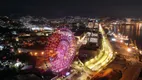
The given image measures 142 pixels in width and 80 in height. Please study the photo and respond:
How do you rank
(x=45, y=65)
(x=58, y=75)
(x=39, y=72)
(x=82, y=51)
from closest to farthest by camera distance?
(x=58, y=75) < (x=39, y=72) < (x=45, y=65) < (x=82, y=51)

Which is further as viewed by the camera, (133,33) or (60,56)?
(133,33)

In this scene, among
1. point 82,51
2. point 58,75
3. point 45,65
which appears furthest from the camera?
point 82,51

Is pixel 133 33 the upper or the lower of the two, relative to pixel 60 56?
lower

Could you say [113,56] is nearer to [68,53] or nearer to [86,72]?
[68,53]

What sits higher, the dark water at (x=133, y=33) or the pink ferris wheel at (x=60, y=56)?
the pink ferris wheel at (x=60, y=56)

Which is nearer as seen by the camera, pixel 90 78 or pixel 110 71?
pixel 90 78

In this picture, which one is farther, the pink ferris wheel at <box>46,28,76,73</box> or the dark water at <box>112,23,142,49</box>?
the dark water at <box>112,23,142,49</box>

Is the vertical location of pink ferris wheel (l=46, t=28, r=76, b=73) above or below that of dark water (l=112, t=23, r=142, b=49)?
above

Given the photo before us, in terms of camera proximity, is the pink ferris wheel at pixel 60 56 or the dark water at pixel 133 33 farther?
the dark water at pixel 133 33

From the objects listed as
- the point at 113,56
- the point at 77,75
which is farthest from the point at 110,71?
the point at 113,56

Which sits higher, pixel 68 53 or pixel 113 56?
pixel 68 53

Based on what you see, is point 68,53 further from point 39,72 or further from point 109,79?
point 109,79
